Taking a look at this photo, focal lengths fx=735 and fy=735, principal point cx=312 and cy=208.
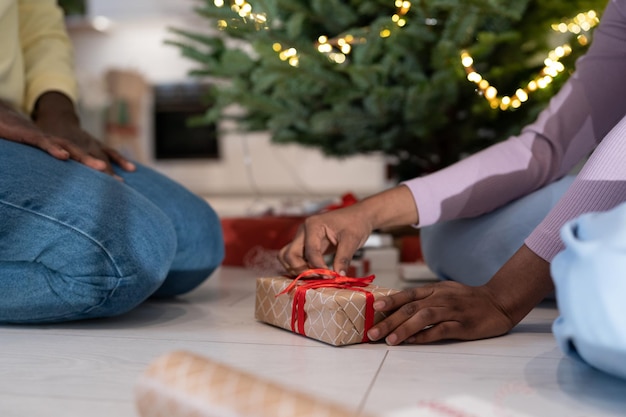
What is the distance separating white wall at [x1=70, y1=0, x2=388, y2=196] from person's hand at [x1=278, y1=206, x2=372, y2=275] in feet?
12.1

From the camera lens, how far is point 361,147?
2.10 meters

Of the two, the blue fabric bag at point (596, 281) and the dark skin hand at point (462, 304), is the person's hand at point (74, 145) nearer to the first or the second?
the dark skin hand at point (462, 304)

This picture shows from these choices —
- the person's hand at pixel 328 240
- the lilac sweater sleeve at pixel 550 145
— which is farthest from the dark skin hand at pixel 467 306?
the lilac sweater sleeve at pixel 550 145

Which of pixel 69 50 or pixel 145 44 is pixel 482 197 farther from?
pixel 145 44

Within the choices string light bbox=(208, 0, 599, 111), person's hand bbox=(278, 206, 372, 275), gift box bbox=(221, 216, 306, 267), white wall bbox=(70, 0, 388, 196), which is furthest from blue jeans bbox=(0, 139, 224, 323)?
white wall bbox=(70, 0, 388, 196)

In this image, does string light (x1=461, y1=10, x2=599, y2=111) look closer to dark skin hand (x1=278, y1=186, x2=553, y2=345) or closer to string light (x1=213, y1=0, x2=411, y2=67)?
string light (x1=213, y1=0, x2=411, y2=67)

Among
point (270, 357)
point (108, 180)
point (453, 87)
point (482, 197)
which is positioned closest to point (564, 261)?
point (270, 357)

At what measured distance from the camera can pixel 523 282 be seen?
36.2 inches

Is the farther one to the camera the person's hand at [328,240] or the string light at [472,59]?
the string light at [472,59]

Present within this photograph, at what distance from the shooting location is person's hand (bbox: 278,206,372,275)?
3.40 ft

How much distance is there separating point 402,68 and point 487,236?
615 mm

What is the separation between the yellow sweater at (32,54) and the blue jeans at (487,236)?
77 centimetres

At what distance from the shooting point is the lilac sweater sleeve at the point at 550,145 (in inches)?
46.6

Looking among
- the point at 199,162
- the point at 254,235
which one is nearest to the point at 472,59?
the point at 254,235
